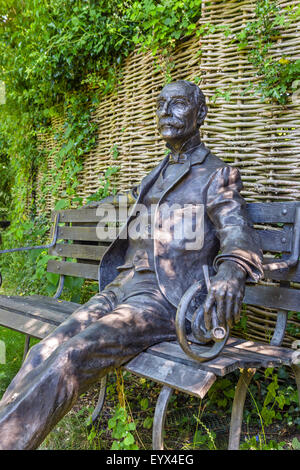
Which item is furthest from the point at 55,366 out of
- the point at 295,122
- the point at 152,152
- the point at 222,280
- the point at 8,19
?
the point at 8,19

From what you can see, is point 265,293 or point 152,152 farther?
point 152,152

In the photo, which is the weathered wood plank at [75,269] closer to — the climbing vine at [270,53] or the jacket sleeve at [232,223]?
the jacket sleeve at [232,223]

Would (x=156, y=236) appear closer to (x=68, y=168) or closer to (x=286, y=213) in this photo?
(x=286, y=213)

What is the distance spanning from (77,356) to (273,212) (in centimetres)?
130

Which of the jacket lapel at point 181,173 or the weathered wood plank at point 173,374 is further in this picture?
the jacket lapel at point 181,173

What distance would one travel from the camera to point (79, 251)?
3.68 m

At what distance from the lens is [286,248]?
2275mm

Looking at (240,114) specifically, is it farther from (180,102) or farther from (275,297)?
(275,297)

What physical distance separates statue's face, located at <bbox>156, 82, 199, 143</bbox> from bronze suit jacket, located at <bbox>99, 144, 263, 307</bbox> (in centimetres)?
17

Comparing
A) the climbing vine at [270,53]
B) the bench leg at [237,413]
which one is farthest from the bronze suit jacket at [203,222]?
the climbing vine at [270,53]

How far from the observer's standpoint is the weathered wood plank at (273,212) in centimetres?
227

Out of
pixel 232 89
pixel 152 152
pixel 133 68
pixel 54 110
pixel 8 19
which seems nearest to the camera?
pixel 232 89

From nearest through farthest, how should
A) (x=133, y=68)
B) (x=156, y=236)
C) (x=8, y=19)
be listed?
1. (x=156, y=236)
2. (x=133, y=68)
3. (x=8, y=19)
